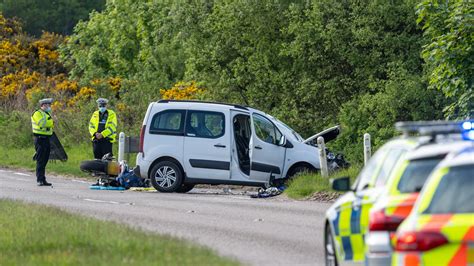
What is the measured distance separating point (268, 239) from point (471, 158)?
692 centimetres

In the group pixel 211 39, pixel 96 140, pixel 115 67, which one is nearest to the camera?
pixel 96 140

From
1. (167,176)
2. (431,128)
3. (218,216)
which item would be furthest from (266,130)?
(431,128)

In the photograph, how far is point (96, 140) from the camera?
27.6m

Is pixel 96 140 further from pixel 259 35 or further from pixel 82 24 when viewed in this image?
pixel 82 24

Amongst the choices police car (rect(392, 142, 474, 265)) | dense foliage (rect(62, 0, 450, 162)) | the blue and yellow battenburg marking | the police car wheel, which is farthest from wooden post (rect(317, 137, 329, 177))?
police car (rect(392, 142, 474, 265))

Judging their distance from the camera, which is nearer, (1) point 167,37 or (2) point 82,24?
(1) point 167,37

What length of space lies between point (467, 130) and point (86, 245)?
4.70m

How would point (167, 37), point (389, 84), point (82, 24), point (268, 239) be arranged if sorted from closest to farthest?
point (268, 239) → point (389, 84) → point (167, 37) → point (82, 24)

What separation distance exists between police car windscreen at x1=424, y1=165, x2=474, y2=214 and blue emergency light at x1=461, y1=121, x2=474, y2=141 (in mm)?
2316

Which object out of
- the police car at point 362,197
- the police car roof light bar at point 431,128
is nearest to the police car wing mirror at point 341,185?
the police car at point 362,197

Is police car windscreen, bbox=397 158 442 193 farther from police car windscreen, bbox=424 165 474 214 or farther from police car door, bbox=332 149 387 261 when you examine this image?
police car windscreen, bbox=424 165 474 214

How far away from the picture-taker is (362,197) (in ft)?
35.4

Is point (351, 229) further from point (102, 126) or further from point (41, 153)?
point (102, 126)

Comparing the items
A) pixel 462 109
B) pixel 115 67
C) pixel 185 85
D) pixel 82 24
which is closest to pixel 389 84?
pixel 462 109
